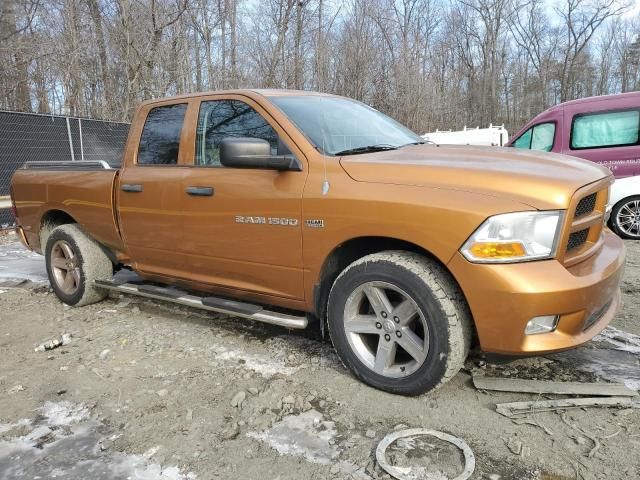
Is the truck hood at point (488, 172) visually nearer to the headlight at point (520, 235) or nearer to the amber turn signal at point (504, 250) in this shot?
the headlight at point (520, 235)

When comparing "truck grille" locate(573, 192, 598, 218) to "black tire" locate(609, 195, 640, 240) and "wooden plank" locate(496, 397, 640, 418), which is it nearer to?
"wooden plank" locate(496, 397, 640, 418)

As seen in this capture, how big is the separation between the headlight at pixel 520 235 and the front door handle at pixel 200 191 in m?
1.91

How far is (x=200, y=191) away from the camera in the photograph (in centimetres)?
362

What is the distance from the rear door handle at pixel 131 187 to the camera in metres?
4.09

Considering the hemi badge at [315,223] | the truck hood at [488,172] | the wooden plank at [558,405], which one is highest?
the truck hood at [488,172]

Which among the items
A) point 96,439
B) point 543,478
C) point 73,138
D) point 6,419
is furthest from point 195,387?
point 73,138

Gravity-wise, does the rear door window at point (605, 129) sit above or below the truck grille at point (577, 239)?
above

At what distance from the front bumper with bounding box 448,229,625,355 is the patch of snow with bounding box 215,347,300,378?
134 centimetres

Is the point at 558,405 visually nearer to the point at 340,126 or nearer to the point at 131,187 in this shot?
the point at 340,126

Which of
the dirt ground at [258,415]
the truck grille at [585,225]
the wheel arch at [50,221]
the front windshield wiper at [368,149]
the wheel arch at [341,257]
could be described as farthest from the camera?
the wheel arch at [50,221]

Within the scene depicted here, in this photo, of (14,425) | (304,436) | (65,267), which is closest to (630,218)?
(304,436)

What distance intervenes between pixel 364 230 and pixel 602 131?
22.3 feet

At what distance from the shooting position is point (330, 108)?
12.4ft

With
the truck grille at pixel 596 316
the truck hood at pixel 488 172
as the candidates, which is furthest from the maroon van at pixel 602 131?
the truck grille at pixel 596 316
